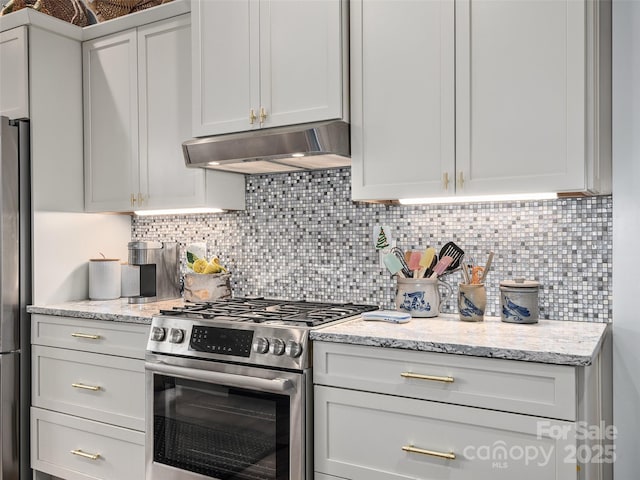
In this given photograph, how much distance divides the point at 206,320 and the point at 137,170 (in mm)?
1062

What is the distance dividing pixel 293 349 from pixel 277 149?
802 millimetres

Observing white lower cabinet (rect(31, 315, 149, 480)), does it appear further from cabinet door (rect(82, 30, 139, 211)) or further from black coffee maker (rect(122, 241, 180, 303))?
cabinet door (rect(82, 30, 139, 211))

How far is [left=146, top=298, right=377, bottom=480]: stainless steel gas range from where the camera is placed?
1.88m

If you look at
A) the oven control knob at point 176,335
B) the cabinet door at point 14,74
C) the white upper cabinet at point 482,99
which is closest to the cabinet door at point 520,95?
the white upper cabinet at point 482,99

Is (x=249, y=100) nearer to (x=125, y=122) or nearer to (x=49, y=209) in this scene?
(x=125, y=122)

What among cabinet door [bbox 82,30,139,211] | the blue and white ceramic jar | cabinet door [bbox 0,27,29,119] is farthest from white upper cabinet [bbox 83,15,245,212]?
the blue and white ceramic jar

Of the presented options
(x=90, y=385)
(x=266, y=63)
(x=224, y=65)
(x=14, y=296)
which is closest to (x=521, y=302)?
(x=266, y=63)

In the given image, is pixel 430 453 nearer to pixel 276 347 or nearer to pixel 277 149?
pixel 276 347

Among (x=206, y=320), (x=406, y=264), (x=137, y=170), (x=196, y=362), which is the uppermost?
(x=137, y=170)

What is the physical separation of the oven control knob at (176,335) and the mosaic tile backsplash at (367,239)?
0.68 metres

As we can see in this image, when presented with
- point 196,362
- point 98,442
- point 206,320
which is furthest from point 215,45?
point 98,442

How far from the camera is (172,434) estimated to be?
86.7 inches

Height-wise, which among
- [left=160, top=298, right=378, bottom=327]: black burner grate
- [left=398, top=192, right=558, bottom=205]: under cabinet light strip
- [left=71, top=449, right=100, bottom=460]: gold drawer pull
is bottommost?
[left=71, top=449, right=100, bottom=460]: gold drawer pull

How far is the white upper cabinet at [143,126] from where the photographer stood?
264 centimetres
